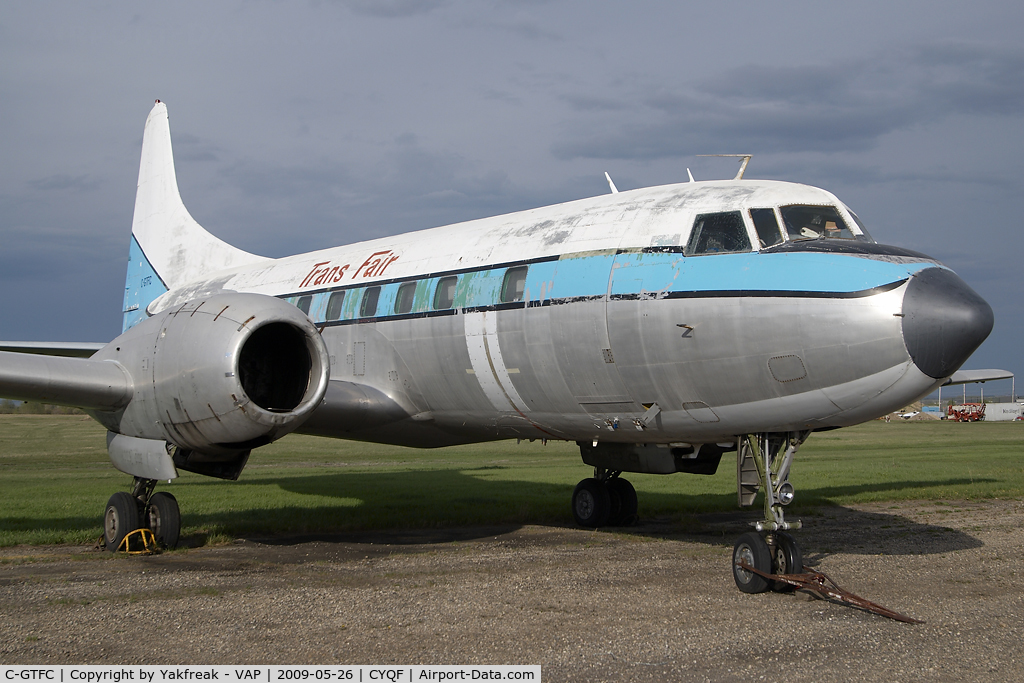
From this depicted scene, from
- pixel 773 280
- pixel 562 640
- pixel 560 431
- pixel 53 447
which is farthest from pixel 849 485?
pixel 53 447

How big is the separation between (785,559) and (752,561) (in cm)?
30

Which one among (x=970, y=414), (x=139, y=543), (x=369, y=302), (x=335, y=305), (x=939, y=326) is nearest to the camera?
(x=939, y=326)

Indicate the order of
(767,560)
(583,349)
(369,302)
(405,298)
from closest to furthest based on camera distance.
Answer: (767,560), (583,349), (405,298), (369,302)

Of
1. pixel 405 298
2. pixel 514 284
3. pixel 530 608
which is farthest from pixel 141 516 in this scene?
pixel 530 608

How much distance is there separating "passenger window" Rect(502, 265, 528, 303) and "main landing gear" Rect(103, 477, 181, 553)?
4913mm

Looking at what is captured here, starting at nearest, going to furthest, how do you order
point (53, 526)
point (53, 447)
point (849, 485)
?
1. point (53, 526)
2. point (849, 485)
3. point (53, 447)

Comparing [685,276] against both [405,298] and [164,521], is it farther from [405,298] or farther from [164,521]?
[164,521]

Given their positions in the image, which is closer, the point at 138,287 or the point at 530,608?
the point at 530,608

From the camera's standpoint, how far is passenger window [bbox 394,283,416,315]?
10.6 meters

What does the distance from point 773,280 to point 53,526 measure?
10.8 metres

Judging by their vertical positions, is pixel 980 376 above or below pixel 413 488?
above

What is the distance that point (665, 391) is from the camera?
816 centimetres

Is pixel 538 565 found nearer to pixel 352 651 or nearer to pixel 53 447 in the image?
pixel 352 651

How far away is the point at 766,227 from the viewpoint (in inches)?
316
